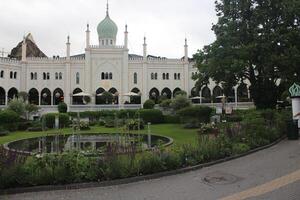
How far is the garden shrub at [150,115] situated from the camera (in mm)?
35062

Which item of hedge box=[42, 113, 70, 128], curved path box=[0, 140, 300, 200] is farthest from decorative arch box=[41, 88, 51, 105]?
curved path box=[0, 140, 300, 200]

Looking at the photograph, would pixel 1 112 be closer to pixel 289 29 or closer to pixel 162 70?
pixel 289 29

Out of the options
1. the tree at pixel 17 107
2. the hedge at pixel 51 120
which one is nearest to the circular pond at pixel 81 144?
the hedge at pixel 51 120

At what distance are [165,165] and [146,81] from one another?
166 ft

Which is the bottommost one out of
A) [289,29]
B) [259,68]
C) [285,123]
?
[285,123]

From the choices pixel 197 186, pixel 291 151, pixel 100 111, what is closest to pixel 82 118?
pixel 100 111

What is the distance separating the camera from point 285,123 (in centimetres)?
1892

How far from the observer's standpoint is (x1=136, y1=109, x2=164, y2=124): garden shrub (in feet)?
115

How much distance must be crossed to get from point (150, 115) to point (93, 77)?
2740 cm

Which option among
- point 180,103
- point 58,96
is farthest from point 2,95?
point 180,103

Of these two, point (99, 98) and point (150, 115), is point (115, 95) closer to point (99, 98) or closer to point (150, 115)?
point (99, 98)

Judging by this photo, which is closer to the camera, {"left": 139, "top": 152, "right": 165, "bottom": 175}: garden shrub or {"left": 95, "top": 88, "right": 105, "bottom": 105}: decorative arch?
{"left": 139, "top": 152, "right": 165, "bottom": 175}: garden shrub

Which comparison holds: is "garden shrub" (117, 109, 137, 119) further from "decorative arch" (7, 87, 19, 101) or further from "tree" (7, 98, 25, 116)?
"decorative arch" (7, 87, 19, 101)

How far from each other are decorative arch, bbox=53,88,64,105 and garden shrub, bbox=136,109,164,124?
98.4 feet
